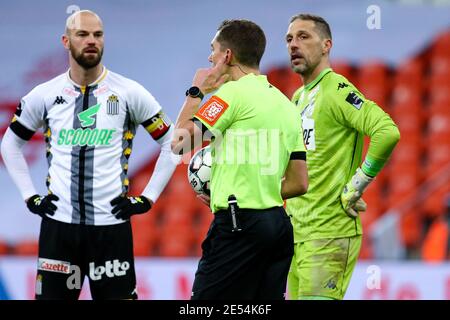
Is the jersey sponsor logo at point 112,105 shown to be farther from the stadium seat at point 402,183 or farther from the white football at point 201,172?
the stadium seat at point 402,183

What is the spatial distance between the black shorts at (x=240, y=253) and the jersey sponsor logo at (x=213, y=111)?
46 cm

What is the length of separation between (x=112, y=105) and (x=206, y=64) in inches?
198

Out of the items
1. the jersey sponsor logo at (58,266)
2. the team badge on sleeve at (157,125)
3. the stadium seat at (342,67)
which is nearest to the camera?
the jersey sponsor logo at (58,266)

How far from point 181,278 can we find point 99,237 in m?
4.46

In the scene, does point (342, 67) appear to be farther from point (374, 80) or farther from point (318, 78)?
point (318, 78)

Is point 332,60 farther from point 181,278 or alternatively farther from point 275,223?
→ point 275,223

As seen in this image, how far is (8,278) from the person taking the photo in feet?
32.6

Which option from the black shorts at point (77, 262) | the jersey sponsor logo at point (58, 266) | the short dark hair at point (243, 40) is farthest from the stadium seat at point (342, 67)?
the short dark hair at point (243, 40)

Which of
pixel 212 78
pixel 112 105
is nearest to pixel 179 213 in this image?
pixel 112 105

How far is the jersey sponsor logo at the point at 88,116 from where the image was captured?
18.4ft

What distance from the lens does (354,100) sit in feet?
18.4
